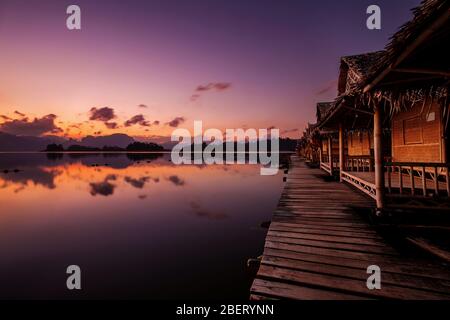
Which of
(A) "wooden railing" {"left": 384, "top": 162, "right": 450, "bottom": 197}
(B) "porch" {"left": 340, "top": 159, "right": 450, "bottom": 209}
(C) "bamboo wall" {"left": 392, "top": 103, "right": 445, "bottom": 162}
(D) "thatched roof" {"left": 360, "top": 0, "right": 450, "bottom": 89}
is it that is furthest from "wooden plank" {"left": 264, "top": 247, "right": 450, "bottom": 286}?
(C) "bamboo wall" {"left": 392, "top": 103, "right": 445, "bottom": 162}

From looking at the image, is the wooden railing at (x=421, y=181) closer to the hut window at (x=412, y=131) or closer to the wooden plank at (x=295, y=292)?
the hut window at (x=412, y=131)

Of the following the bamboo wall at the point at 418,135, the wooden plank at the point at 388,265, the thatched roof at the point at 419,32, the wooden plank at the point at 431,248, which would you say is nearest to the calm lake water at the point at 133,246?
the wooden plank at the point at 388,265

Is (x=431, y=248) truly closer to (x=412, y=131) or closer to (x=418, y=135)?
(x=418, y=135)

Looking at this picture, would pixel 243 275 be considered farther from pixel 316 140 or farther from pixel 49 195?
pixel 49 195

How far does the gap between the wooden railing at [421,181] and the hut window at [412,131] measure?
1376mm

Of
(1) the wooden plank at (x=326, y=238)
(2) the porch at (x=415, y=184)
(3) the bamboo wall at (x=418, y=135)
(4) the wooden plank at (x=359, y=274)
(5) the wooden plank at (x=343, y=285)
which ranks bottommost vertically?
(5) the wooden plank at (x=343, y=285)

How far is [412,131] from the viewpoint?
1039 centimetres

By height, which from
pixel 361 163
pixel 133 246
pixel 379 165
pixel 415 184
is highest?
pixel 379 165

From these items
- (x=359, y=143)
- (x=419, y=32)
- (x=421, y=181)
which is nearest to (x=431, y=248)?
(x=419, y=32)

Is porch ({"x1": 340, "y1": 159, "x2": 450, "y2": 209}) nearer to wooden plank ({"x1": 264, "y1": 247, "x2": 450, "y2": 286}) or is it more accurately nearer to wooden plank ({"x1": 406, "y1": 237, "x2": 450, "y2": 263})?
wooden plank ({"x1": 406, "y1": 237, "x2": 450, "y2": 263})

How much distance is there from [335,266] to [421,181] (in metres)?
7.61

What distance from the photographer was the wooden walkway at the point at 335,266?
3.08 metres

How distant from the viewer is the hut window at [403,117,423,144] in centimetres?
991
